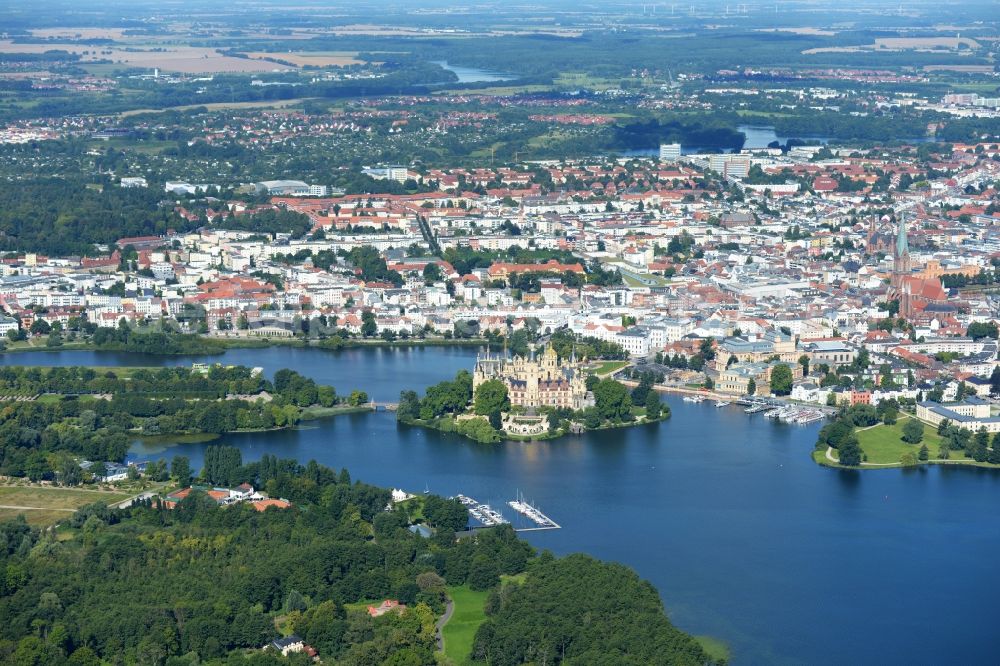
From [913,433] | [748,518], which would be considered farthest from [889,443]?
[748,518]

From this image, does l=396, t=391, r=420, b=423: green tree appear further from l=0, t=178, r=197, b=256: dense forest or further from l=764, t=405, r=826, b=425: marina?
l=0, t=178, r=197, b=256: dense forest

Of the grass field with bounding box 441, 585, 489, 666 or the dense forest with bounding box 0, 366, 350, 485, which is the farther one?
the dense forest with bounding box 0, 366, 350, 485

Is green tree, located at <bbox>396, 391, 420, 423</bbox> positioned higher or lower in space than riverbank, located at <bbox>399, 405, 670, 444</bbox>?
higher

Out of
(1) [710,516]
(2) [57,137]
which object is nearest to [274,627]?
(1) [710,516]

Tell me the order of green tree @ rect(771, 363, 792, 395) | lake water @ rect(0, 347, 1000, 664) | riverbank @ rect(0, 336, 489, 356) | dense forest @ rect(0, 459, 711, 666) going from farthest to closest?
riverbank @ rect(0, 336, 489, 356) < green tree @ rect(771, 363, 792, 395) < lake water @ rect(0, 347, 1000, 664) < dense forest @ rect(0, 459, 711, 666)

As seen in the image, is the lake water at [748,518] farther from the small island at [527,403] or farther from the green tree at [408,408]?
the small island at [527,403]

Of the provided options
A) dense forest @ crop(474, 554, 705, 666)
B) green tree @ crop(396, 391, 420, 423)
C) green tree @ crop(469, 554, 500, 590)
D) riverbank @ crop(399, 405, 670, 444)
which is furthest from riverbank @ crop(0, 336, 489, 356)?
dense forest @ crop(474, 554, 705, 666)

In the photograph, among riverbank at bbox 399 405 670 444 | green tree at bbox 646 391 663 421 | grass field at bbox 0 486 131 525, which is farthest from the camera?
green tree at bbox 646 391 663 421
